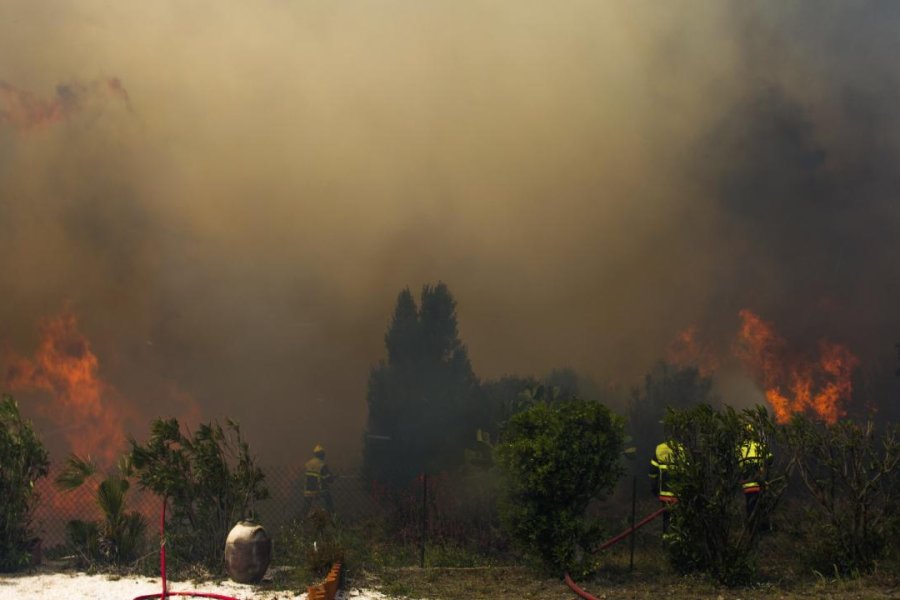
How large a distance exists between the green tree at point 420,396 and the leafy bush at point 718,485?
14314 mm

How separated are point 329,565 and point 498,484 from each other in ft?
9.83

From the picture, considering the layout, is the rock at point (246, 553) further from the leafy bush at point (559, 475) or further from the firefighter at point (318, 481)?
the firefighter at point (318, 481)

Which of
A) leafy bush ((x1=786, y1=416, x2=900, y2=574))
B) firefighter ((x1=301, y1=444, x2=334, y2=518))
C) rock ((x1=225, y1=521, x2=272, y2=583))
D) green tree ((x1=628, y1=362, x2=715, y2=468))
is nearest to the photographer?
leafy bush ((x1=786, y1=416, x2=900, y2=574))

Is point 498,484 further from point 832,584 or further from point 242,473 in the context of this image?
point 832,584

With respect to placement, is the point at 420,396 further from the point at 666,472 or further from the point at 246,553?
the point at 246,553

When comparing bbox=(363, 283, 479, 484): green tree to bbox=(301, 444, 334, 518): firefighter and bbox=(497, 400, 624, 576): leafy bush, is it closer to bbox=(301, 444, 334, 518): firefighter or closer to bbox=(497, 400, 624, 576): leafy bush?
bbox=(301, 444, 334, 518): firefighter

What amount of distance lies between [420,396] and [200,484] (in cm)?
1642

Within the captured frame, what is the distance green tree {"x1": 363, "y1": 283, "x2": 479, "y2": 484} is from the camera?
28.0m

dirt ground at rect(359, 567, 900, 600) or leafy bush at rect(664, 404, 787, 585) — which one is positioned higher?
leafy bush at rect(664, 404, 787, 585)

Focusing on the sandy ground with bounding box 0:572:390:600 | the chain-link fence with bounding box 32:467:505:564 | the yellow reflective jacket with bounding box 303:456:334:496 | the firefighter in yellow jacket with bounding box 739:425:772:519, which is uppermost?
the firefighter in yellow jacket with bounding box 739:425:772:519

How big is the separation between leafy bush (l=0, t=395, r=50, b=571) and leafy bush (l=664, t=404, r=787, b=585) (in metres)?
10.1

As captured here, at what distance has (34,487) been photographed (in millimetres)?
13406

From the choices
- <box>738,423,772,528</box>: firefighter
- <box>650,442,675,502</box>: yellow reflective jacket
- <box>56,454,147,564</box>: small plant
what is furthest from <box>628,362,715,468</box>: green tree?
<box>56,454,147,564</box>: small plant

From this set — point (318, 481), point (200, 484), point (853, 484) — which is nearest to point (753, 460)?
point (853, 484)
